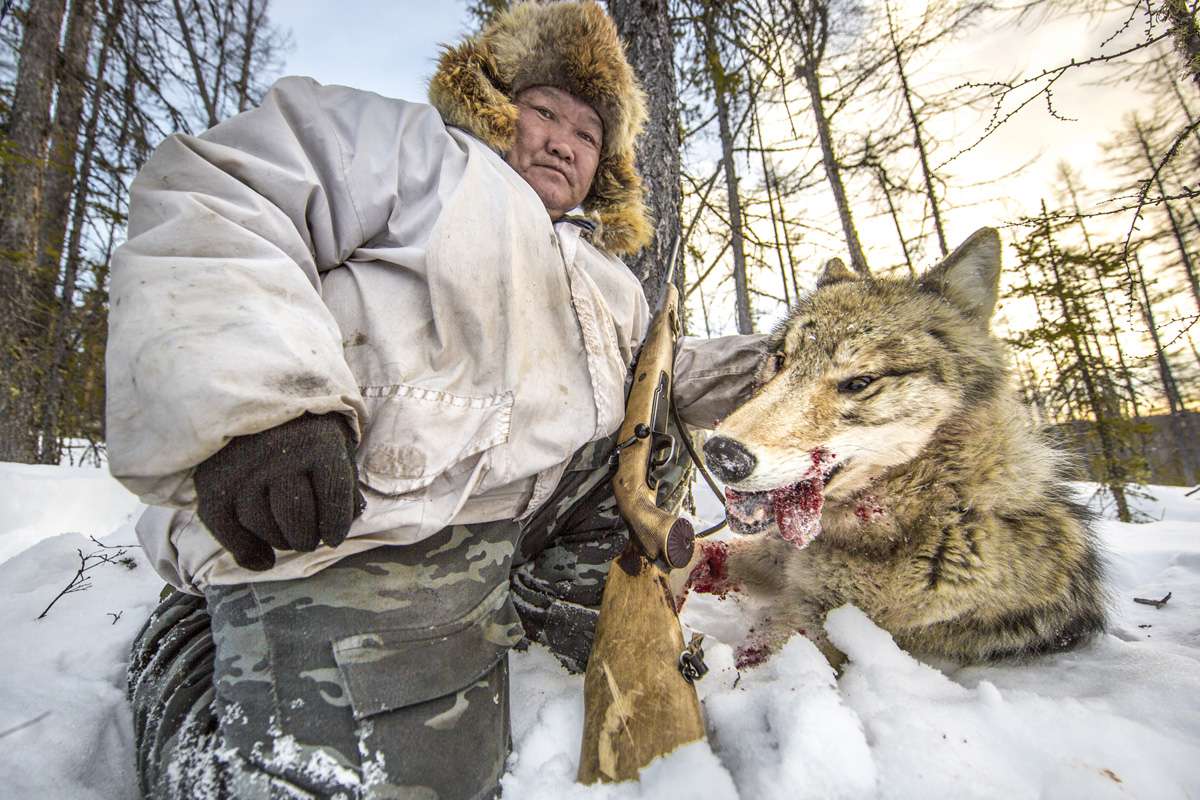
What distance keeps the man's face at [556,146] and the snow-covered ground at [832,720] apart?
2.13m

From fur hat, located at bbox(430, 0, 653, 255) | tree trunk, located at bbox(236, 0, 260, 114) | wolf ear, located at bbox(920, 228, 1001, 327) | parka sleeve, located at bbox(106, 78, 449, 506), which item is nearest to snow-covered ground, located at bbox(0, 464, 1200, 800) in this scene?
parka sleeve, located at bbox(106, 78, 449, 506)

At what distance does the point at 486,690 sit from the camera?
1.48 m

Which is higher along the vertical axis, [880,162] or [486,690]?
[880,162]

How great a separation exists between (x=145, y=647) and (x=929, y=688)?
249 cm

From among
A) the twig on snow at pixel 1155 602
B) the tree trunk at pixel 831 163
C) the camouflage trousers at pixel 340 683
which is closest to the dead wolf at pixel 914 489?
the twig on snow at pixel 1155 602

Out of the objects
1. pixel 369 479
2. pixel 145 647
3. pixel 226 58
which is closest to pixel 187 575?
pixel 145 647

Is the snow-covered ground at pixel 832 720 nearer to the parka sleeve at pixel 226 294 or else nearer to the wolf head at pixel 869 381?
the wolf head at pixel 869 381

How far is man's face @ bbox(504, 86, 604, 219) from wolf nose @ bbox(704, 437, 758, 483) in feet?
4.85

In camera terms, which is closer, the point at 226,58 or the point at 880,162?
the point at 880,162

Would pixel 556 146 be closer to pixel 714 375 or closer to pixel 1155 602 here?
pixel 714 375

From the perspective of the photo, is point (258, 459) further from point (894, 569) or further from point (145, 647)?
point (894, 569)

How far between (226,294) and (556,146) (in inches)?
70.0

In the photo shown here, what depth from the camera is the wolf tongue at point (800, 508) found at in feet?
5.45

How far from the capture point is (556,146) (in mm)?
2400
